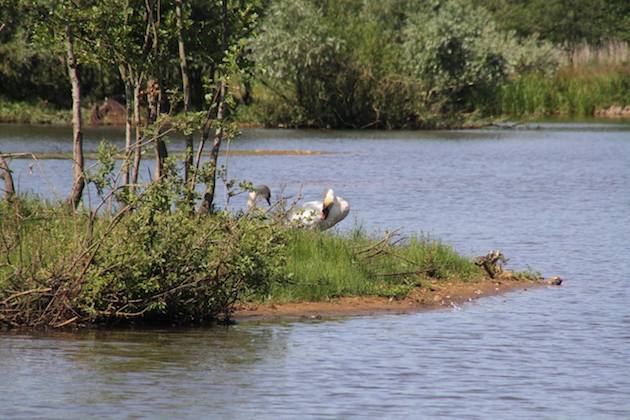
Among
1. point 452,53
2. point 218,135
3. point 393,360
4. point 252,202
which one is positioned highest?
point 452,53

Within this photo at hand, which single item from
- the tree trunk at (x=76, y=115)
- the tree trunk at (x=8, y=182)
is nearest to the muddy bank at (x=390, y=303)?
the tree trunk at (x=8, y=182)

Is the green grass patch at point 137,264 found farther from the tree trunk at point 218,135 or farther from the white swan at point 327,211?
the white swan at point 327,211

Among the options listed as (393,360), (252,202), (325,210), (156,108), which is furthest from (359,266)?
(393,360)

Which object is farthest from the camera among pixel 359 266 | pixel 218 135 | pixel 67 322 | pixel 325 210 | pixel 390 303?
pixel 325 210

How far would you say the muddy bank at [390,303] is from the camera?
14094 mm

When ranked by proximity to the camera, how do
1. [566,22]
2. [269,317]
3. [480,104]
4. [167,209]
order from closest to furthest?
[167,209] < [269,317] < [480,104] < [566,22]

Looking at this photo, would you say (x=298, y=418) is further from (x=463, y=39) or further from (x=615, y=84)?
(x=615, y=84)

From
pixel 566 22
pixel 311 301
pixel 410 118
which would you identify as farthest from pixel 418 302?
pixel 566 22

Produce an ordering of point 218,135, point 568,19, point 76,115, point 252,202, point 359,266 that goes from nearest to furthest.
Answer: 1. point 252,202
2. point 359,266
3. point 218,135
4. point 76,115
5. point 568,19

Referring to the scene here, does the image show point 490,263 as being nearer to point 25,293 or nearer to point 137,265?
point 137,265

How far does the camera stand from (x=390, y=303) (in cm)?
1488

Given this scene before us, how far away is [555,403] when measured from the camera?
10.8 meters

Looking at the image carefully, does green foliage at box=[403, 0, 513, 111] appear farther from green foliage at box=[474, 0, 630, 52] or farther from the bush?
the bush

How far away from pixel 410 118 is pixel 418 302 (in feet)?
132
